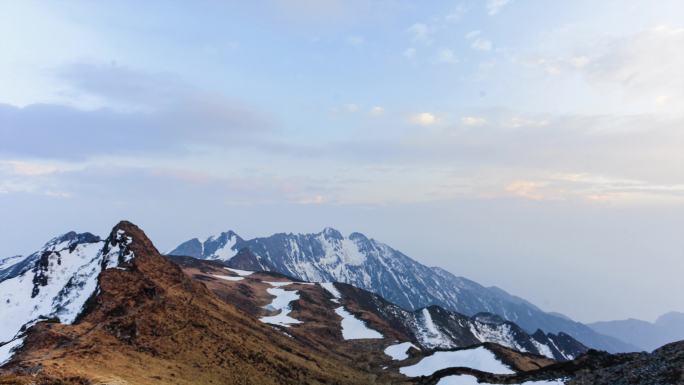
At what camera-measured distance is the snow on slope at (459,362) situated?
96.4m

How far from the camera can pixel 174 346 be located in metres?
67.1

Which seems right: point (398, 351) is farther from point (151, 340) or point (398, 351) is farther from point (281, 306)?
point (151, 340)

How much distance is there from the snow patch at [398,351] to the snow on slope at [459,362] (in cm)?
1347

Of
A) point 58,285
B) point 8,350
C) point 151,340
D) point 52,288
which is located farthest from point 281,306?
point 8,350

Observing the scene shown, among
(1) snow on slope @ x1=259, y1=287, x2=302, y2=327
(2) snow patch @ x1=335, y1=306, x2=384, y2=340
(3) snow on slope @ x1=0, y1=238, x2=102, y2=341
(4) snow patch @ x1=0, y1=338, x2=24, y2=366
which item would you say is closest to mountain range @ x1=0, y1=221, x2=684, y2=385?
(4) snow patch @ x1=0, y1=338, x2=24, y2=366

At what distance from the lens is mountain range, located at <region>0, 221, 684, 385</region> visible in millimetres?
51188

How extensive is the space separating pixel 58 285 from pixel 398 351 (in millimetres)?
90775

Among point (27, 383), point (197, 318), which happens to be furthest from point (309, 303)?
point (27, 383)

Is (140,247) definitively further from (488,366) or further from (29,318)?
(488,366)

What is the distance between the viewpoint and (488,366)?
318 feet

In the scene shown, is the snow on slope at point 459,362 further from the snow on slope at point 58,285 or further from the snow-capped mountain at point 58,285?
the snow-capped mountain at point 58,285

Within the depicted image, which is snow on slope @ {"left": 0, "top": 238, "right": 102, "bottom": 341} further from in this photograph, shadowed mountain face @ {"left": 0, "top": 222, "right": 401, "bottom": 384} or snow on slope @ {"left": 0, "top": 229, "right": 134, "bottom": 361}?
shadowed mountain face @ {"left": 0, "top": 222, "right": 401, "bottom": 384}

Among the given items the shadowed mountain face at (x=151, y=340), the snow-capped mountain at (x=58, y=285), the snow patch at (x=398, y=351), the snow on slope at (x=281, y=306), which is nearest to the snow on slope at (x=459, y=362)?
the shadowed mountain face at (x=151, y=340)

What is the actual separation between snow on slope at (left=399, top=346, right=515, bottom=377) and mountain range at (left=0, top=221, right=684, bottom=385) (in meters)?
0.32
